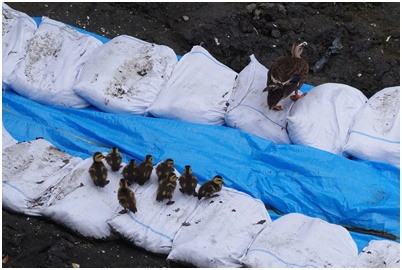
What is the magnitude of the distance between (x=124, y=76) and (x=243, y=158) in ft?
5.55

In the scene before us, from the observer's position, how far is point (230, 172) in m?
7.48

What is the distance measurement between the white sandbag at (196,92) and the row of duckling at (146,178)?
3.01 feet

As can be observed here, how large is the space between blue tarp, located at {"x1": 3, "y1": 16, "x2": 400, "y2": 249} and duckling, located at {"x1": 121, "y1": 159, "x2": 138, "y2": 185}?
1.92 ft

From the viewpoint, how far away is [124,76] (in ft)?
27.0

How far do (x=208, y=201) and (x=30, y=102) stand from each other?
255 cm

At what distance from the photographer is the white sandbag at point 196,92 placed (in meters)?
7.97

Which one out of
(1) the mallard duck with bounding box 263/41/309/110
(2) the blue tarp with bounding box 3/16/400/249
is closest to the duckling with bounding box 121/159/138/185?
(2) the blue tarp with bounding box 3/16/400/249

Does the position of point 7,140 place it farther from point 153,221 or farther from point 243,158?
point 243,158

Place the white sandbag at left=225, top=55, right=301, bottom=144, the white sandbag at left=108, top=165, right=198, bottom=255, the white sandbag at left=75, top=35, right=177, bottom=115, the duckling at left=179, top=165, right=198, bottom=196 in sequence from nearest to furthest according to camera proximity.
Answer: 1. the white sandbag at left=108, top=165, right=198, bottom=255
2. the duckling at left=179, top=165, right=198, bottom=196
3. the white sandbag at left=225, top=55, right=301, bottom=144
4. the white sandbag at left=75, top=35, right=177, bottom=115

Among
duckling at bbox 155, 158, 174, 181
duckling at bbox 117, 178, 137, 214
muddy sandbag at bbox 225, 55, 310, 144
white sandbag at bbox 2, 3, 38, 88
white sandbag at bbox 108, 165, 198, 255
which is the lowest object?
white sandbag at bbox 108, 165, 198, 255

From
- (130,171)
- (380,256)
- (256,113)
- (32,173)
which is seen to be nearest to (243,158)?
(256,113)

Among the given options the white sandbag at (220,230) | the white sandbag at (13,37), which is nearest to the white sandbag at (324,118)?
the white sandbag at (220,230)

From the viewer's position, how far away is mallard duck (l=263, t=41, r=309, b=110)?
24.9 ft

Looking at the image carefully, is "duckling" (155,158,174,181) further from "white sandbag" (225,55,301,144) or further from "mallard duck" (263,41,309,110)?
"mallard duck" (263,41,309,110)
